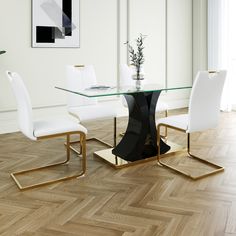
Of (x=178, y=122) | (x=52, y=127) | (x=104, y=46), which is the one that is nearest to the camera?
(x=52, y=127)

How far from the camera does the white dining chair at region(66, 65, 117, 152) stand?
3.92m

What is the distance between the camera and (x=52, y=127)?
3070mm

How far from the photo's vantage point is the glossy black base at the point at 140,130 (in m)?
3.63

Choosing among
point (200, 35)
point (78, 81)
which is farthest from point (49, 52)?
point (200, 35)

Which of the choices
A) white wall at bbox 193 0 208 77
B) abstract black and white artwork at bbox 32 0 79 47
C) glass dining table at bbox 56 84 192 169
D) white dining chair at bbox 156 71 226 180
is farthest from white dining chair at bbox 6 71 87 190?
white wall at bbox 193 0 208 77

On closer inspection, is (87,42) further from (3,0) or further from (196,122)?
(196,122)

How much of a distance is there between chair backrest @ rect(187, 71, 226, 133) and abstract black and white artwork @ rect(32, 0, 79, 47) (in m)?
2.88

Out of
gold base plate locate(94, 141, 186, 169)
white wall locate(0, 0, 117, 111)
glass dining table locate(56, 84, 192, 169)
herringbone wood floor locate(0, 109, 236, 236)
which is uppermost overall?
white wall locate(0, 0, 117, 111)

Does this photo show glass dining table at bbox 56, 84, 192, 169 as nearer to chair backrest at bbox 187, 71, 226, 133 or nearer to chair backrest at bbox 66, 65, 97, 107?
chair backrest at bbox 187, 71, 226, 133

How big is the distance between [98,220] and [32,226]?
43cm

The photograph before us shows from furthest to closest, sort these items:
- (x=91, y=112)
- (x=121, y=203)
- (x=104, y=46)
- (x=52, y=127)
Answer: (x=104, y=46), (x=91, y=112), (x=52, y=127), (x=121, y=203)

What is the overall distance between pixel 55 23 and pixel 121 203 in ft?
11.4

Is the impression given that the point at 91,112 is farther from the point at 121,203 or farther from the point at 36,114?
the point at 36,114

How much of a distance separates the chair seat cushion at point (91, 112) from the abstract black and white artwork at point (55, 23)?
1624 mm
